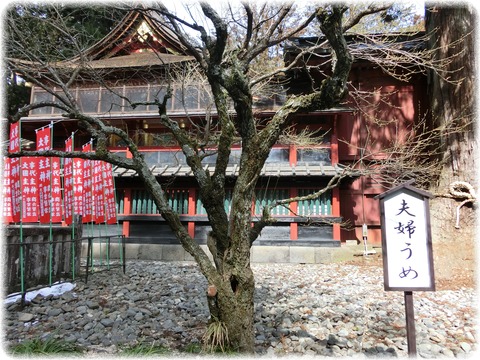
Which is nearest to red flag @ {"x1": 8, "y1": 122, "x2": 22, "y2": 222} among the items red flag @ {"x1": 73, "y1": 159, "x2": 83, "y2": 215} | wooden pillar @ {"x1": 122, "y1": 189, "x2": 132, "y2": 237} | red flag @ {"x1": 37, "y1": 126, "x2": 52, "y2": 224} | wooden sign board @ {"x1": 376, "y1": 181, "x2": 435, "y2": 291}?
red flag @ {"x1": 37, "y1": 126, "x2": 52, "y2": 224}

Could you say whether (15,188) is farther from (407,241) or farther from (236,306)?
(407,241)

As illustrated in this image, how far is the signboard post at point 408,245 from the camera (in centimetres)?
325

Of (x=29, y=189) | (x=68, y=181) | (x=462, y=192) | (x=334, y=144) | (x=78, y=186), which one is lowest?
(x=462, y=192)

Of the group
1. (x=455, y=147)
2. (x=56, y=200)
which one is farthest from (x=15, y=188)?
(x=455, y=147)

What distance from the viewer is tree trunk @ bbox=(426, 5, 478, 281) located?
7023mm

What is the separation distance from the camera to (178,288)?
7.24 m

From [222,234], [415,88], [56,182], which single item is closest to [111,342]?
[222,234]

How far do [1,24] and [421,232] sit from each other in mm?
7636

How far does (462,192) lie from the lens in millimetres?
7367

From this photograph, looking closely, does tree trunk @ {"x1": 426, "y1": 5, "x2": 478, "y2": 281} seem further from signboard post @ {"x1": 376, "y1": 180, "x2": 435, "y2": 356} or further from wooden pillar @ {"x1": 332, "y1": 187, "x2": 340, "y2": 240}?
signboard post @ {"x1": 376, "y1": 180, "x2": 435, "y2": 356}

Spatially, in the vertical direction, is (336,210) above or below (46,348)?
above

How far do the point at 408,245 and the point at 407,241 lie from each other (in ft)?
0.13

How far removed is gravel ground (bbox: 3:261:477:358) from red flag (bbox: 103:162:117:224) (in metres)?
2.53

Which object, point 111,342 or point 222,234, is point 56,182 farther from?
point 222,234
